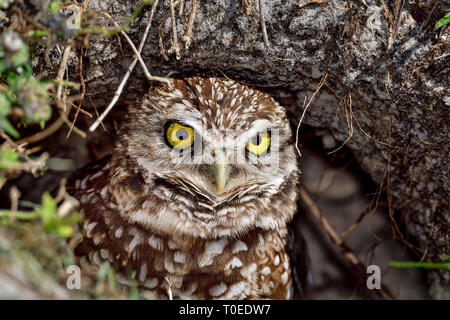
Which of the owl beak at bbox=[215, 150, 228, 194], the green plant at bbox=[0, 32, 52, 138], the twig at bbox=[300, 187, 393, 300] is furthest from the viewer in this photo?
the twig at bbox=[300, 187, 393, 300]

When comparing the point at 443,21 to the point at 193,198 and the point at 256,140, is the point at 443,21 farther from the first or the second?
the point at 193,198

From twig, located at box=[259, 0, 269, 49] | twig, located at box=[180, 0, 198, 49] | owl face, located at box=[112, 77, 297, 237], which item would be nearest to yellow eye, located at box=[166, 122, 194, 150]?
owl face, located at box=[112, 77, 297, 237]

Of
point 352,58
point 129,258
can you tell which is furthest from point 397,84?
point 129,258

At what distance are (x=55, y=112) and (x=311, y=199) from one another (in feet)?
5.34

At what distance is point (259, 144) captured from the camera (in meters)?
1.75

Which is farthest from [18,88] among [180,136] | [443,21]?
[443,21]

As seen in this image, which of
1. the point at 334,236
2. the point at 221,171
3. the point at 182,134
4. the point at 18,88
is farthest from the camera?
the point at 334,236

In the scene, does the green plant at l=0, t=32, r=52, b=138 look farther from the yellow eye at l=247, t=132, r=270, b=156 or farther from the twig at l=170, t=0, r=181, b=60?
the yellow eye at l=247, t=132, r=270, b=156

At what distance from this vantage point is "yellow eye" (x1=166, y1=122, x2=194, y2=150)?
1.67 meters

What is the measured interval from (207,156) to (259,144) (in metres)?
0.26

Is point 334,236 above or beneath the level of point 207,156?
beneath

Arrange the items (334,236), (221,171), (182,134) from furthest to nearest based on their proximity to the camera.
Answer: (334,236)
(182,134)
(221,171)

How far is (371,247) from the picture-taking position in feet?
8.51

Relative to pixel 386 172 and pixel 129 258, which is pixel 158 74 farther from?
pixel 386 172
